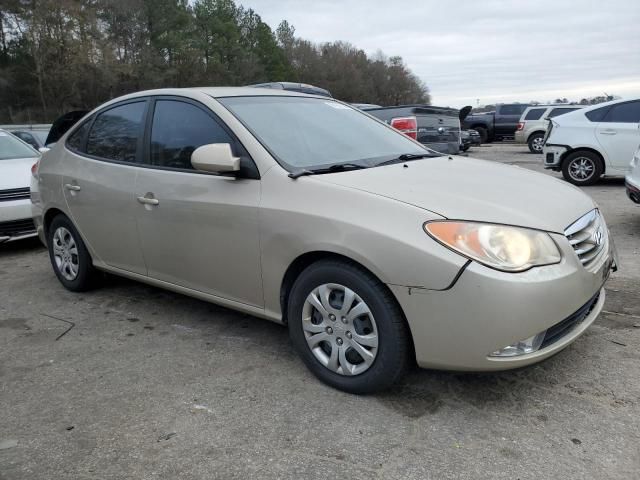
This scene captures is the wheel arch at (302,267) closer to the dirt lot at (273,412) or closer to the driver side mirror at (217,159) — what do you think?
the dirt lot at (273,412)

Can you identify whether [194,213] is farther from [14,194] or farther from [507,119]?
[507,119]

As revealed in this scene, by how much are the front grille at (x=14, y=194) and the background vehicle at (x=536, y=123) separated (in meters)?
16.6

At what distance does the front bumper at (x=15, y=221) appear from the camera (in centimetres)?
618

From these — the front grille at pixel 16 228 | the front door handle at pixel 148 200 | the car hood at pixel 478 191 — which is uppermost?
the car hood at pixel 478 191

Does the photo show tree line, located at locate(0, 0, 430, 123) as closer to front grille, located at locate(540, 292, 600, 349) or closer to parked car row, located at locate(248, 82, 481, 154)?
parked car row, located at locate(248, 82, 481, 154)

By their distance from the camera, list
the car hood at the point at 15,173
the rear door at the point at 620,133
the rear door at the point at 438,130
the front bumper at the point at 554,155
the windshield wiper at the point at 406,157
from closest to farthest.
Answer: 1. the windshield wiper at the point at 406,157
2. the car hood at the point at 15,173
3. the rear door at the point at 438,130
4. the rear door at the point at 620,133
5. the front bumper at the point at 554,155

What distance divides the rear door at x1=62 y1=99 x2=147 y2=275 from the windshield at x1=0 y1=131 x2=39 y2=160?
3.36 meters

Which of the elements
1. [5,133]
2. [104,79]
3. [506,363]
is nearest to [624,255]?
[506,363]

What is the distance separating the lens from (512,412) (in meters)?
2.64

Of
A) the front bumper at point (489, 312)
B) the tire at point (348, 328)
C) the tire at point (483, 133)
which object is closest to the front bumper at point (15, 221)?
the tire at point (348, 328)

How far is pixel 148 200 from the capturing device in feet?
12.0

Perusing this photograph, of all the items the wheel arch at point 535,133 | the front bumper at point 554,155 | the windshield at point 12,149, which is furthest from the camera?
the wheel arch at point 535,133

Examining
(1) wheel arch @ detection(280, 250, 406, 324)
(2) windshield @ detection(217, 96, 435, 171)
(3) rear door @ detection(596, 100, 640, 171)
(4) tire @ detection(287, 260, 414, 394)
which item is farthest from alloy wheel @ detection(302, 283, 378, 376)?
(3) rear door @ detection(596, 100, 640, 171)

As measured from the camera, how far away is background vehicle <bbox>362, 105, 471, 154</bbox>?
836 cm
